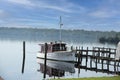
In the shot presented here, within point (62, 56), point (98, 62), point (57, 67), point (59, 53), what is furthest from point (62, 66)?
point (98, 62)

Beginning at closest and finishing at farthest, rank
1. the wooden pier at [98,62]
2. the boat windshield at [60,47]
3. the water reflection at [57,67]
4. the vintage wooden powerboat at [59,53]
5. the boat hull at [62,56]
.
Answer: the wooden pier at [98,62] < the water reflection at [57,67] < the boat hull at [62,56] < the vintage wooden powerboat at [59,53] < the boat windshield at [60,47]

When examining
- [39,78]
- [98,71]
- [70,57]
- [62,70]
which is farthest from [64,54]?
[39,78]

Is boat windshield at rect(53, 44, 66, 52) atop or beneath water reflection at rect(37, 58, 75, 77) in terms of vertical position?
atop

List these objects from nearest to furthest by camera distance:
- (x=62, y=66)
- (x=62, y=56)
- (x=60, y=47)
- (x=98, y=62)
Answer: (x=62, y=66)
(x=62, y=56)
(x=60, y=47)
(x=98, y=62)

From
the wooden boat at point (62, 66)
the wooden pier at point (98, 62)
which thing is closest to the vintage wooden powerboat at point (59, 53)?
the wooden boat at point (62, 66)

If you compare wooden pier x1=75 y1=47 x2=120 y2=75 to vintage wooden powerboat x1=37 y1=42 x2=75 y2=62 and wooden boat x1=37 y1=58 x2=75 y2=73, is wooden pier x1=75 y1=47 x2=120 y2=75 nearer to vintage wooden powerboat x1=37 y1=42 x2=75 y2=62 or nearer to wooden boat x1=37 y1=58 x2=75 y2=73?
wooden boat x1=37 y1=58 x2=75 y2=73

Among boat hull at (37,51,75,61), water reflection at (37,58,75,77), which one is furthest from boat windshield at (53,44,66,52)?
water reflection at (37,58,75,77)

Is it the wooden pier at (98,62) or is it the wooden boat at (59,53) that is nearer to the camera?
the wooden pier at (98,62)

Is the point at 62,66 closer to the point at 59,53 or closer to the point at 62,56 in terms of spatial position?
the point at 62,56

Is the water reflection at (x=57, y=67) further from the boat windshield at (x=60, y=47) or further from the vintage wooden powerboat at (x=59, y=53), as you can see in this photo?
the boat windshield at (x=60, y=47)

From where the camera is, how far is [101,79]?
32375 mm

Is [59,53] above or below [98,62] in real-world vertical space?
above

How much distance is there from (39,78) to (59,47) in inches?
874

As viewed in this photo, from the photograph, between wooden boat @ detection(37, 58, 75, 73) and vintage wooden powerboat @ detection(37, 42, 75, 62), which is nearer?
wooden boat @ detection(37, 58, 75, 73)
